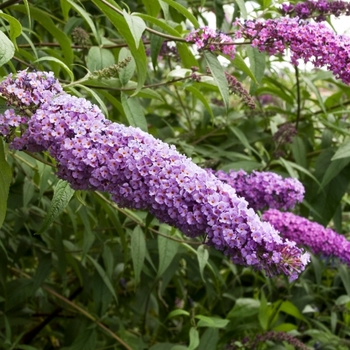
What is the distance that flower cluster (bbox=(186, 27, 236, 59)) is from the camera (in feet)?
6.61

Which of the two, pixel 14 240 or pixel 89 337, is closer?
pixel 89 337

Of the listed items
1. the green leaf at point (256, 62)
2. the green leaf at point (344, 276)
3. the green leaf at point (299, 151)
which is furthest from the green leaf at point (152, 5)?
the green leaf at point (344, 276)

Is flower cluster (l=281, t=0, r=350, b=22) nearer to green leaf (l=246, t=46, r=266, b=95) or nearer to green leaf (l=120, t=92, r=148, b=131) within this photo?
green leaf (l=246, t=46, r=266, b=95)

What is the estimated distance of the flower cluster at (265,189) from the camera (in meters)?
2.36

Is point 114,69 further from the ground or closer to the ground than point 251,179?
further from the ground

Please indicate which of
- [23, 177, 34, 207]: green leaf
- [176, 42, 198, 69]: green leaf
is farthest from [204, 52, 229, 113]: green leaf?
[23, 177, 34, 207]: green leaf

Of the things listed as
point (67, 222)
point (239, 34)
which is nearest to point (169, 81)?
point (239, 34)

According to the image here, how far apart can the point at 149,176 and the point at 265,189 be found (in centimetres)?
93

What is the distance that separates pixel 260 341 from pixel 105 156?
1.53m

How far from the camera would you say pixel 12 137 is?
1545 millimetres

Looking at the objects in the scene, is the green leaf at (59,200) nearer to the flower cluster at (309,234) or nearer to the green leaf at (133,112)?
the green leaf at (133,112)

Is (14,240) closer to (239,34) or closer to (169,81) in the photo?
(169,81)

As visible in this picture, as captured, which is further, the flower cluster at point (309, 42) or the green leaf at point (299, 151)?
the green leaf at point (299, 151)

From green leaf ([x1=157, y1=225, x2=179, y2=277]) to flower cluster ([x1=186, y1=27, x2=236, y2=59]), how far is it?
629 mm
